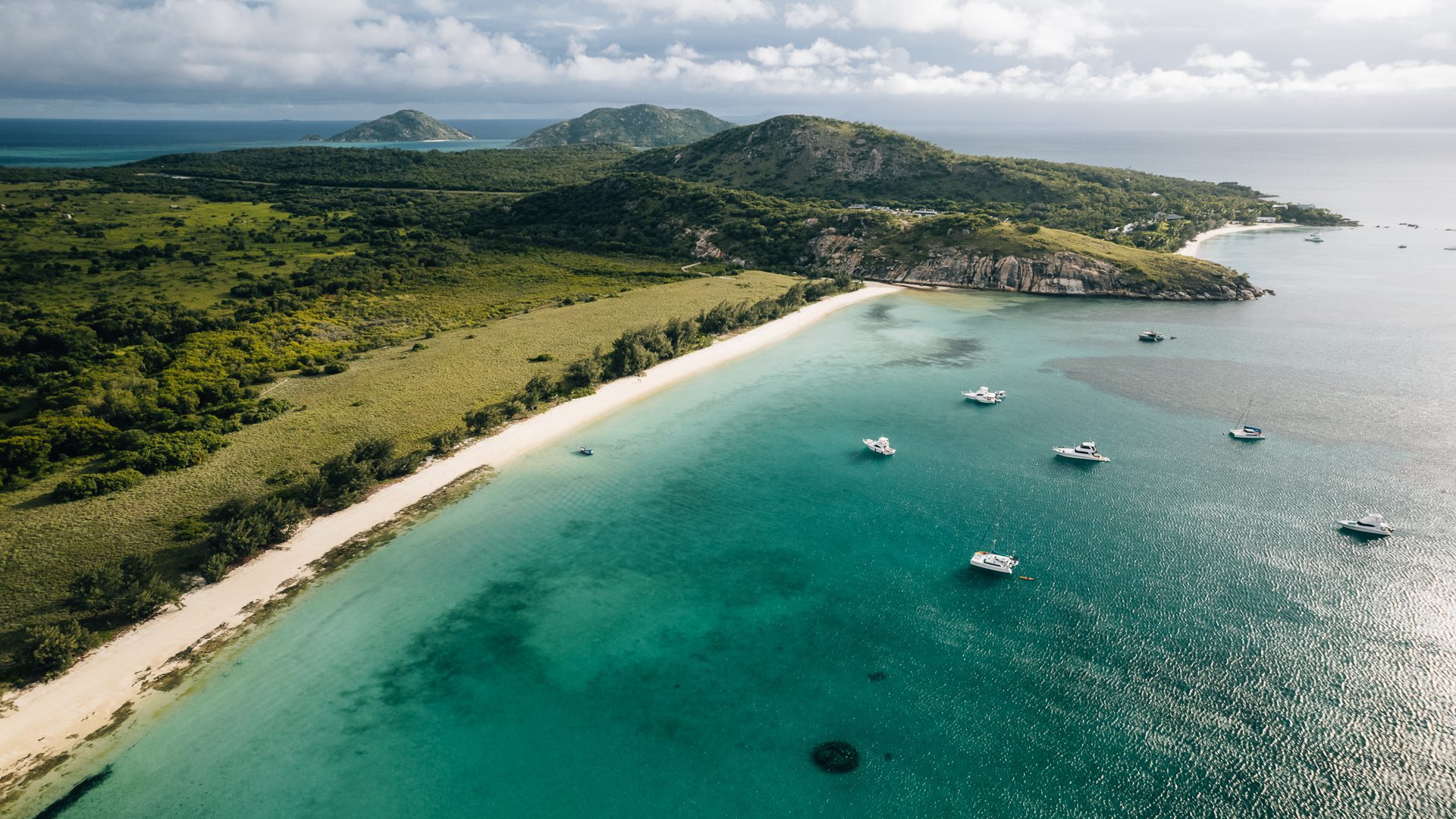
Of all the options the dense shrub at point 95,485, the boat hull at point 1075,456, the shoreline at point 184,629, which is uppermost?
the boat hull at point 1075,456

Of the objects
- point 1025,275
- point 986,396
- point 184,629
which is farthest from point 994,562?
point 1025,275

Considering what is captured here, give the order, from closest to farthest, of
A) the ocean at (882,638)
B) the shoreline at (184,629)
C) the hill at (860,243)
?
the ocean at (882,638)
the shoreline at (184,629)
the hill at (860,243)

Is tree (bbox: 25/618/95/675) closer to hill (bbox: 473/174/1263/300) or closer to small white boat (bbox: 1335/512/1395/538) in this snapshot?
small white boat (bbox: 1335/512/1395/538)

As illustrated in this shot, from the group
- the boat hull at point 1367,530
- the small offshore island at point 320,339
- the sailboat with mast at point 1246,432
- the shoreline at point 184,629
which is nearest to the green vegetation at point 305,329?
the small offshore island at point 320,339

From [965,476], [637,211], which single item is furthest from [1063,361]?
[637,211]

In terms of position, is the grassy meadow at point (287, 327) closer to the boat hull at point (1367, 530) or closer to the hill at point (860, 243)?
the hill at point (860, 243)

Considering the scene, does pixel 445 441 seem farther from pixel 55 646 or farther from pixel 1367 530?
pixel 1367 530
